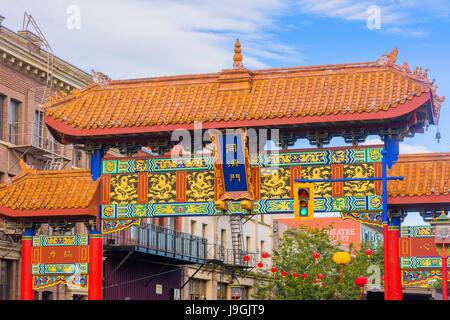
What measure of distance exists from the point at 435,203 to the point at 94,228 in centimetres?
913

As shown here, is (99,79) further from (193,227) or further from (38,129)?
(193,227)

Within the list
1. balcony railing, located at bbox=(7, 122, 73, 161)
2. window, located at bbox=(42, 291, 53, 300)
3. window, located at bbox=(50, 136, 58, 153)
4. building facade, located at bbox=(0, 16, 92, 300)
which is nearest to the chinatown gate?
building facade, located at bbox=(0, 16, 92, 300)

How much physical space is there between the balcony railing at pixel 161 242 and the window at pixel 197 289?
226 cm

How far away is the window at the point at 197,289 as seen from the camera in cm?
5510

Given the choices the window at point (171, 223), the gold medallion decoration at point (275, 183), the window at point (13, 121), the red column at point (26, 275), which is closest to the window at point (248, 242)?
the window at point (171, 223)

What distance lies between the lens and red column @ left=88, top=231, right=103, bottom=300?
82.4 feet

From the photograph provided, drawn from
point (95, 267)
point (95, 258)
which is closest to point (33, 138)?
point (95, 258)

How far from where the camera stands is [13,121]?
134ft

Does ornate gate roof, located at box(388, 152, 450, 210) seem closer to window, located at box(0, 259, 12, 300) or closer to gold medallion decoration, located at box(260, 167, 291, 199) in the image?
gold medallion decoration, located at box(260, 167, 291, 199)

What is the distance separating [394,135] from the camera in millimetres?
23938

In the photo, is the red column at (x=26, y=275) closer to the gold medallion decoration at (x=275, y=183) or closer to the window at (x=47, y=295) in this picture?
the gold medallion decoration at (x=275, y=183)

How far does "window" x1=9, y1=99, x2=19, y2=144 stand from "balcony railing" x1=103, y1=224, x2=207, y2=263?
6.54 metres

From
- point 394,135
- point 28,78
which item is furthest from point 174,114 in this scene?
point 28,78
